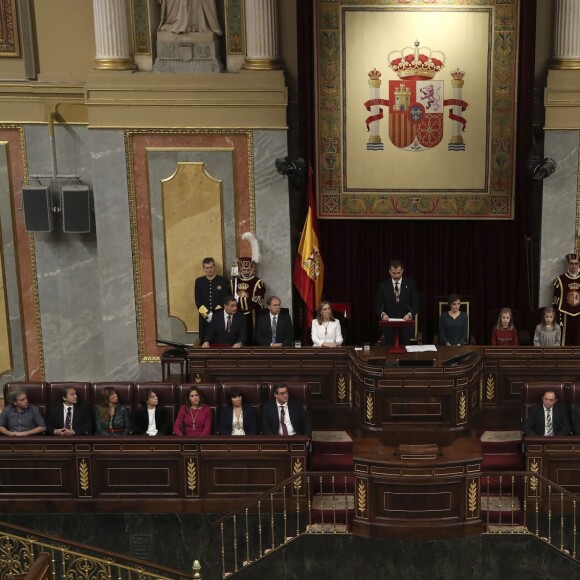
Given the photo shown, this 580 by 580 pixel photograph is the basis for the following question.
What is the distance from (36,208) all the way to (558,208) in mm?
5812

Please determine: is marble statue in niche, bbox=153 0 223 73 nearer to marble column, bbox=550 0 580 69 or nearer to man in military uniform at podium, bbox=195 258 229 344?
man in military uniform at podium, bbox=195 258 229 344

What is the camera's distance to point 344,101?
11.4 meters

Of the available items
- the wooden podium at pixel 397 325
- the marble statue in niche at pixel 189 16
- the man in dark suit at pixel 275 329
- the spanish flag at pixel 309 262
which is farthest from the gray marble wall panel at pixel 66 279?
the wooden podium at pixel 397 325

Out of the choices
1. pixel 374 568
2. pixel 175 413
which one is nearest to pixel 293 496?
pixel 374 568

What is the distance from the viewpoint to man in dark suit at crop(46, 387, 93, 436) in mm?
9352

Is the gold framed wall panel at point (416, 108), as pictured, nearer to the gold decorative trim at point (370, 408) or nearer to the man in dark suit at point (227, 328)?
the man in dark suit at point (227, 328)

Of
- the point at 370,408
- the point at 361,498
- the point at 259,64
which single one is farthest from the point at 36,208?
the point at 361,498

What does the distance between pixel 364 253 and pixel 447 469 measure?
406 centimetres

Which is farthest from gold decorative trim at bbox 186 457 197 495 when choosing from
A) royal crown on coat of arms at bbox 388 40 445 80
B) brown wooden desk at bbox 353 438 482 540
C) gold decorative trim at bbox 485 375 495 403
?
royal crown on coat of arms at bbox 388 40 445 80

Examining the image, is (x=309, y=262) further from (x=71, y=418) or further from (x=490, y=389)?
(x=71, y=418)

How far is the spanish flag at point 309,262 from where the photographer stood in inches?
443

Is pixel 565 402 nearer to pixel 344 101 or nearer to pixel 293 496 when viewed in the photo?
pixel 293 496

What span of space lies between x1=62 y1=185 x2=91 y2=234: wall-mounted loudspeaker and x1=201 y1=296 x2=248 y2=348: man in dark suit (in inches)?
73.9

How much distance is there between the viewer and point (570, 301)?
1102 cm
